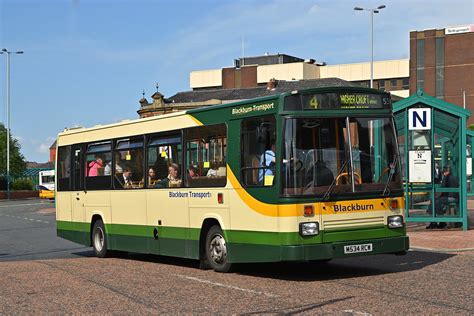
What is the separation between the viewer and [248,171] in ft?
38.5

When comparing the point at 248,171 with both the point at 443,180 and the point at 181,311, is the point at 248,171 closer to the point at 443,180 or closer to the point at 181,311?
the point at 181,311

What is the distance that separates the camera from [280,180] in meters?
11.0

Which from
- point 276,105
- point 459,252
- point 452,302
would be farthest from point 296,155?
point 459,252

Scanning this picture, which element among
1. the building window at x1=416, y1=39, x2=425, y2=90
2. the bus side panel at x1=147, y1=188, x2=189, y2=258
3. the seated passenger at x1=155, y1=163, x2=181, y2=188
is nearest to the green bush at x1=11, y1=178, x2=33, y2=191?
the building window at x1=416, y1=39, x2=425, y2=90

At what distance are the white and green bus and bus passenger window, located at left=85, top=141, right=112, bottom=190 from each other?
226 cm

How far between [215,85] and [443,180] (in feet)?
353

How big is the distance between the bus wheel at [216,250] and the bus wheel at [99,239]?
14.7 feet

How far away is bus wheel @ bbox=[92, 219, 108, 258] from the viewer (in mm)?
16688

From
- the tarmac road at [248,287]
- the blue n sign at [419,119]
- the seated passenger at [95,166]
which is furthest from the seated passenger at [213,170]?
the blue n sign at [419,119]

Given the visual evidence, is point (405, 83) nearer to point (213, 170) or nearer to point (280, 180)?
point (213, 170)

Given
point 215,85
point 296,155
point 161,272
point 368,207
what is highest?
point 215,85

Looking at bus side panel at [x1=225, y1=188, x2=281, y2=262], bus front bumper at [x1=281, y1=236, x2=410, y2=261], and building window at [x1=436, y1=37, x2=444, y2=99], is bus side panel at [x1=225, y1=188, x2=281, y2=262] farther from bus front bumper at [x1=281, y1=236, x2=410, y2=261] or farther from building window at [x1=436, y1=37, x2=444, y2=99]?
building window at [x1=436, y1=37, x2=444, y2=99]

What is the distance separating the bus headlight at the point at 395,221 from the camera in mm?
11672

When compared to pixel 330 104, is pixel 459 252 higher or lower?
lower
